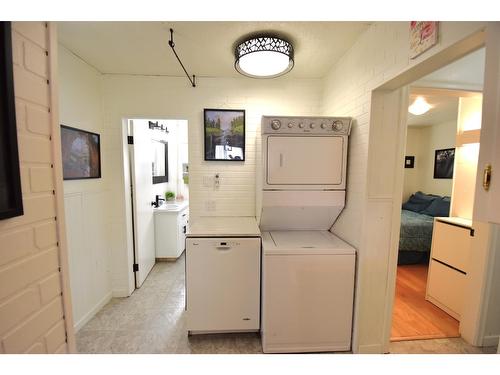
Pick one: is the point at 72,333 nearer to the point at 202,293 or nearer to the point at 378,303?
the point at 202,293

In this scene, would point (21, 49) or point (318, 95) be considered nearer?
point (21, 49)

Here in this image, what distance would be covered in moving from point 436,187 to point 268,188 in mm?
4477

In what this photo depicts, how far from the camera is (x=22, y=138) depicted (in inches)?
23.7

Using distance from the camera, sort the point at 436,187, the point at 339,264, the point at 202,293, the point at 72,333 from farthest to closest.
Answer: the point at 436,187, the point at 202,293, the point at 339,264, the point at 72,333

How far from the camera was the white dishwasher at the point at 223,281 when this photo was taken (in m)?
1.70

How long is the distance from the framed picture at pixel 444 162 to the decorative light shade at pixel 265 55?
425 centimetres

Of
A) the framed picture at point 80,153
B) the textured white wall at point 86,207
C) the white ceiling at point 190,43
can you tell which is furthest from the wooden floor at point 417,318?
the framed picture at point 80,153

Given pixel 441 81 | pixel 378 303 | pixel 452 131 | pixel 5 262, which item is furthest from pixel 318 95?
pixel 452 131

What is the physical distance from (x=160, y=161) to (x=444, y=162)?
5408mm

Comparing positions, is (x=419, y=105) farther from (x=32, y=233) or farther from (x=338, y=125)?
(x=32, y=233)

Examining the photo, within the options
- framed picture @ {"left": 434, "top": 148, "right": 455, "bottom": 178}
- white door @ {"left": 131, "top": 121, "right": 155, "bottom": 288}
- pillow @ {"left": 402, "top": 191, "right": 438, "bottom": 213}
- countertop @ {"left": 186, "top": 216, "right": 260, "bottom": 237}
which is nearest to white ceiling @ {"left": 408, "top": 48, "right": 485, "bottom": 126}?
countertop @ {"left": 186, "top": 216, "right": 260, "bottom": 237}

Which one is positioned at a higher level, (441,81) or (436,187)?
(441,81)

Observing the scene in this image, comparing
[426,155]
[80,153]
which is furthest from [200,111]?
[426,155]

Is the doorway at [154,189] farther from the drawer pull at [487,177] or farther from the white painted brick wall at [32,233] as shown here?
the drawer pull at [487,177]
